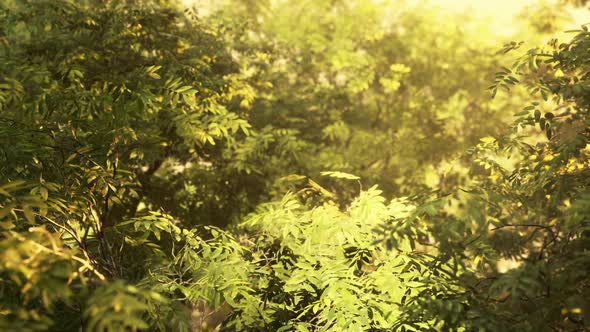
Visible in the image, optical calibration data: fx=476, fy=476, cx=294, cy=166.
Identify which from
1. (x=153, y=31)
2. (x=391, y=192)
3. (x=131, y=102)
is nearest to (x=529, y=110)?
(x=131, y=102)

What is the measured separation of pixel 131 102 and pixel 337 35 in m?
8.99

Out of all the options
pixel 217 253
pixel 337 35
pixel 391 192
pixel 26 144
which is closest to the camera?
pixel 26 144

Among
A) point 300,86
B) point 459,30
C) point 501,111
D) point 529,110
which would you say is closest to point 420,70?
point 459,30

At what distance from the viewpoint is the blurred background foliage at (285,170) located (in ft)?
10.7

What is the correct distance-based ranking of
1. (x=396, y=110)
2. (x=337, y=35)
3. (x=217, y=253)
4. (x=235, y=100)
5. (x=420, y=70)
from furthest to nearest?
(x=420, y=70) < (x=396, y=110) < (x=337, y=35) < (x=235, y=100) < (x=217, y=253)

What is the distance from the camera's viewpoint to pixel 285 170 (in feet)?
33.9

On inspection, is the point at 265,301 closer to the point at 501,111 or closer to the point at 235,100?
the point at 235,100

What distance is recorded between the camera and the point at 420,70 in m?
15.1

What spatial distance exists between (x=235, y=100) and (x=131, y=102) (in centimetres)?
483

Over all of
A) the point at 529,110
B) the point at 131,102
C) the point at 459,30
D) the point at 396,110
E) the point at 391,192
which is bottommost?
the point at 131,102

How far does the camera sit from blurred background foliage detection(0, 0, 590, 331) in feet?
10.7

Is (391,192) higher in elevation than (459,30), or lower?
lower

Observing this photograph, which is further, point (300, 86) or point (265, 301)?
point (300, 86)

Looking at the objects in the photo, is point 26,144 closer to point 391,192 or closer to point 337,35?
point 391,192
